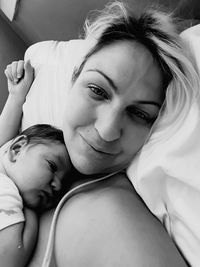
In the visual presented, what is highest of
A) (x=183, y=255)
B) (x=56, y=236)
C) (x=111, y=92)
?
(x=111, y=92)

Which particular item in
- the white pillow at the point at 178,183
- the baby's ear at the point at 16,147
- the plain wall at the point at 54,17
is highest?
the plain wall at the point at 54,17

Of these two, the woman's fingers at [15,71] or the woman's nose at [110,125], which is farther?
the woman's fingers at [15,71]

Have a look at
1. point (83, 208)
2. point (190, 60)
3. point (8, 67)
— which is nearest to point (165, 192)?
point (83, 208)

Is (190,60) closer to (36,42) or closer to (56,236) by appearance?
(56,236)

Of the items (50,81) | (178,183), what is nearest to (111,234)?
(178,183)

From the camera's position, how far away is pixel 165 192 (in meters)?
0.73

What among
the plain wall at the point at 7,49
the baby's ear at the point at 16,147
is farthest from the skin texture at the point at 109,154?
the plain wall at the point at 7,49

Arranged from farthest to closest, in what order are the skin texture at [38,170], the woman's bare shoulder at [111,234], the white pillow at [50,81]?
the white pillow at [50,81], the skin texture at [38,170], the woman's bare shoulder at [111,234]

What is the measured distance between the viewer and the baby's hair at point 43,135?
0.90 metres

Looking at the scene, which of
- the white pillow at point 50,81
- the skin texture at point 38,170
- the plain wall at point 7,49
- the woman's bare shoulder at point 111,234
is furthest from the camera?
the plain wall at point 7,49

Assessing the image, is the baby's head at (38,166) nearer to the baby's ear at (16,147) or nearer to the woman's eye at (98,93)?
the baby's ear at (16,147)

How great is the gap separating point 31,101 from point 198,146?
1.97 ft

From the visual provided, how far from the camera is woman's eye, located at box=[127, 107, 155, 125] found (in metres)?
0.79

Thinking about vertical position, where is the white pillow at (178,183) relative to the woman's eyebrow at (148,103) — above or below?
below
